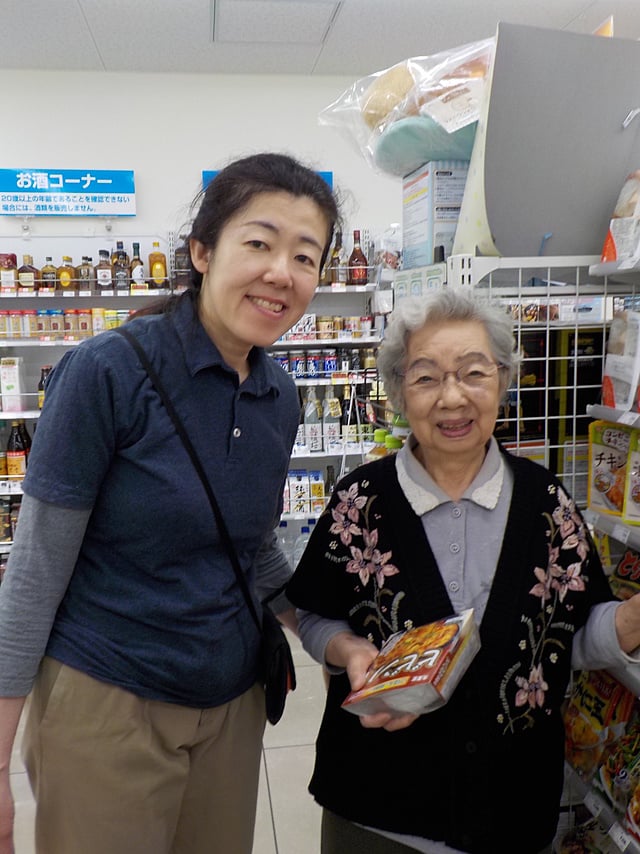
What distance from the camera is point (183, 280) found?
1.39 metres

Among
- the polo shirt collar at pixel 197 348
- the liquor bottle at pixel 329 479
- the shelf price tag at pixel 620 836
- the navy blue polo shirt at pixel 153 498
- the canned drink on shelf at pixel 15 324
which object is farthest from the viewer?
the liquor bottle at pixel 329 479

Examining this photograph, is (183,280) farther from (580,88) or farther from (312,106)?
(312,106)

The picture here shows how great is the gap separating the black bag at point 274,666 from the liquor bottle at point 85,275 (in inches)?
143

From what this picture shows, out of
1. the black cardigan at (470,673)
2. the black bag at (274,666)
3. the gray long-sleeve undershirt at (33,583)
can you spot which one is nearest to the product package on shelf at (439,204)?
the black cardigan at (470,673)

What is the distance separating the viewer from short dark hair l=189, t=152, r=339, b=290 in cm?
120

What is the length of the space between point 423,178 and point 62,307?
3516mm

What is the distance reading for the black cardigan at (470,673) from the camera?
127cm

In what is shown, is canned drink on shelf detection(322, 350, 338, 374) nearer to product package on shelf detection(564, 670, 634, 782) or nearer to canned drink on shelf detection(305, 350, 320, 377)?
canned drink on shelf detection(305, 350, 320, 377)

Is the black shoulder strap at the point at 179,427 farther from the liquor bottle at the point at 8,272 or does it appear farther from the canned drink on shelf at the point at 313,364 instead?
the liquor bottle at the point at 8,272

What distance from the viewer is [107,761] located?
121cm

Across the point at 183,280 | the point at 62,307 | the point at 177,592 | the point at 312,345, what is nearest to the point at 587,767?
the point at 177,592

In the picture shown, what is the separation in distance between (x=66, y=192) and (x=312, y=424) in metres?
2.26

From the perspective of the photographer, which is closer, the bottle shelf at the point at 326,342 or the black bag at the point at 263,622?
the black bag at the point at 263,622

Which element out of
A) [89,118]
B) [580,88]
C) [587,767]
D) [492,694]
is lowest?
[587,767]
